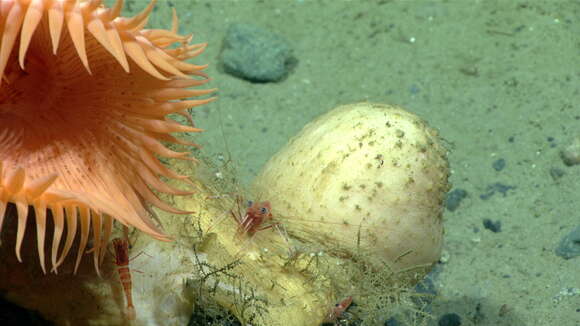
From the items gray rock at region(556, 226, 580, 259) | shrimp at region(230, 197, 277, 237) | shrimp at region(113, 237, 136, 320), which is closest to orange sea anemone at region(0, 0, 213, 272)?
shrimp at region(113, 237, 136, 320)

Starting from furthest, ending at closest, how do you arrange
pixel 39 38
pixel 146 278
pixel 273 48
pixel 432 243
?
pixel 273 48 → pixel 432 243 → pixel 146 278 → pixel 39 38

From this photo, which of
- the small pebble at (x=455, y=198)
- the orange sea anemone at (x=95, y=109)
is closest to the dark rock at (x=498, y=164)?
the small pebble at (x=455, y=198)

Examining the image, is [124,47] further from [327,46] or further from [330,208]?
[327,46]

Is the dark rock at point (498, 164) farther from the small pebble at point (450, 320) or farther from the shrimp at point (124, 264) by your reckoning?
the shrimp at point (124, 264)

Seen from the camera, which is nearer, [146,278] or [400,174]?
[146,278]

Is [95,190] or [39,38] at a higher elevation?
[39,38]

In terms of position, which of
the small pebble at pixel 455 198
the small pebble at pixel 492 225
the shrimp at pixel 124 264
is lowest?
the small pebble at pixel 492 225

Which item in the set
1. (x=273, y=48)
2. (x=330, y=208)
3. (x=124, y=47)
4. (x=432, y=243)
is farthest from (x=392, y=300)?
(x=273, y=48)

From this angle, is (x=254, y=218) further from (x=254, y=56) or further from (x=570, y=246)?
(x=254, y=56)
